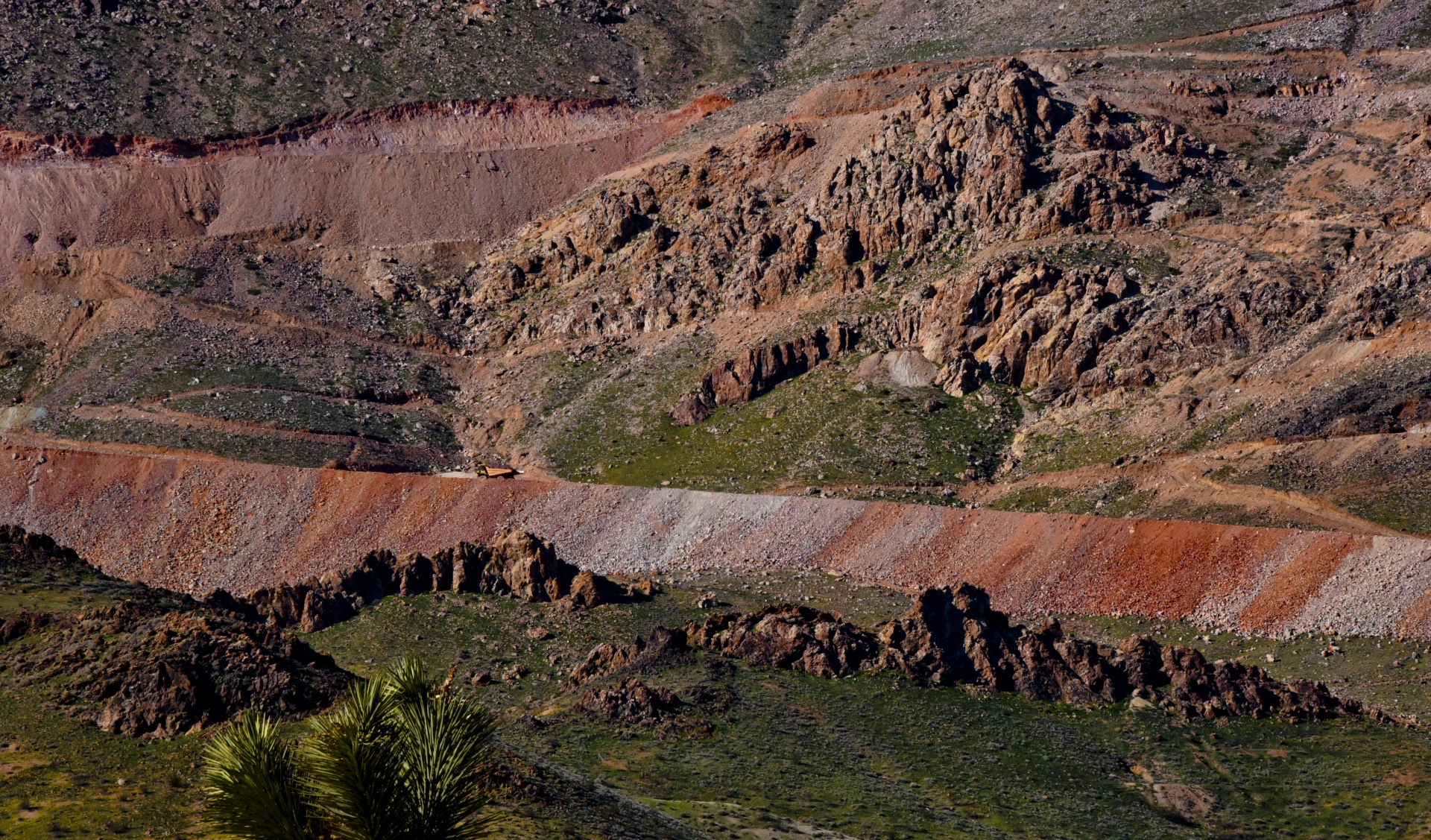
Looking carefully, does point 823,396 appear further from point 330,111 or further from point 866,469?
point 330,111

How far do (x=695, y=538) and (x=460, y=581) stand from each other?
1415 cm

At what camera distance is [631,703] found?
1666 inches

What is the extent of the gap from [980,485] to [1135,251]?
2062 cm

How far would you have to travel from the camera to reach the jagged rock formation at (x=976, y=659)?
45594 millimetres

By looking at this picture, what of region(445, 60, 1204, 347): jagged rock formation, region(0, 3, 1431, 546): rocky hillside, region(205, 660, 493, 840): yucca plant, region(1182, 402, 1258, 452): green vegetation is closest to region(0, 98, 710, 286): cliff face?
region(0, 3, 1431, 546): rocky hillside

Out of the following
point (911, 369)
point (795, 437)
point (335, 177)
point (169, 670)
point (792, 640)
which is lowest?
point (792, 640)

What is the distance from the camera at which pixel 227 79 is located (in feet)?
375

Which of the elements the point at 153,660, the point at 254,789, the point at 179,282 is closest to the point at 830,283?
the point at 179,282

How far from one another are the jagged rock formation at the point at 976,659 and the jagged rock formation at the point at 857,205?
1610 inches

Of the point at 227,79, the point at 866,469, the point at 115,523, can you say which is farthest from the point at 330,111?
the point at 866,469

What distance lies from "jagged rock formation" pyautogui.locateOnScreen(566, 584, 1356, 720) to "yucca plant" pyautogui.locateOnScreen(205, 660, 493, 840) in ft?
103

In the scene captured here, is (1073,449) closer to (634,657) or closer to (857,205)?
(857,205)

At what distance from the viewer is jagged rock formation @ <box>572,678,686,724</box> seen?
137 ft

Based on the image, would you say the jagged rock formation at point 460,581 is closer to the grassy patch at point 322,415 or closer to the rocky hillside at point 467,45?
the grassy patch at point 322,415
